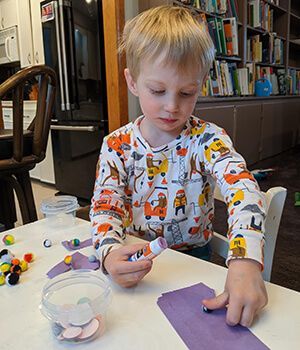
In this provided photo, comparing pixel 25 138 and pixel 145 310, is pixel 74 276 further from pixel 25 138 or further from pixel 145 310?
pixel 25 138

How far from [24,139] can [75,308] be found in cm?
104

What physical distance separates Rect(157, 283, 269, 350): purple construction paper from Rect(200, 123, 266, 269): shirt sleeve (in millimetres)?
85

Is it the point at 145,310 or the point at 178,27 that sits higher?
the point at 178,27

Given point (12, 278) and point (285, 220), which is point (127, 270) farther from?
point (285, 220)

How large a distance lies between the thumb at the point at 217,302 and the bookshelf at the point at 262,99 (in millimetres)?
2115

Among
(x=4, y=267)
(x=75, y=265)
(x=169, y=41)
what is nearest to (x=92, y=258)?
(x=75, y=265)

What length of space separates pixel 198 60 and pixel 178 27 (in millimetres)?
78

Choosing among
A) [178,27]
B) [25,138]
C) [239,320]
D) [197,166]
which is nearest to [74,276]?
[239,320]

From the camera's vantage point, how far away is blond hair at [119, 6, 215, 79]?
629 mm

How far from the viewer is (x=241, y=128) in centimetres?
320

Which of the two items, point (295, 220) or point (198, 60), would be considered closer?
point (198, 60)

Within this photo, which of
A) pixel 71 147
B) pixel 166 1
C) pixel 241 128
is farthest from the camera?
pixel 241 128

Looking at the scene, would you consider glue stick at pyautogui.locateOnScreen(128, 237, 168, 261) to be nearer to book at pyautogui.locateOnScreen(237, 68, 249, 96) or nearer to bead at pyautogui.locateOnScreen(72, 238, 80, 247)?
bead at pyautogui.locateOnScreen(72, 238, 80, 247)

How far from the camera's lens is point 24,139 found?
4.22 ft
